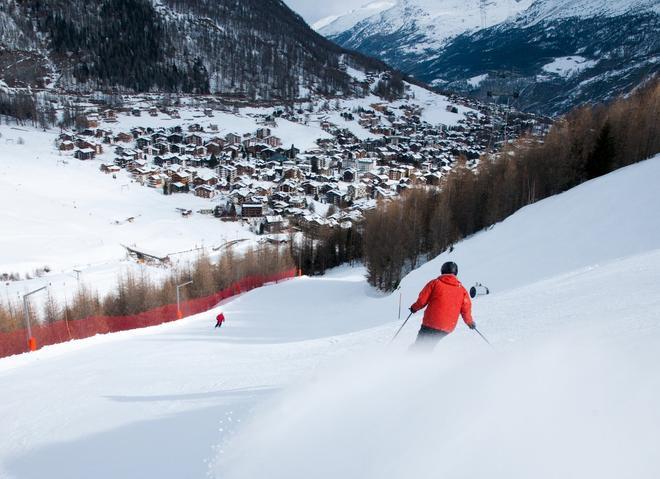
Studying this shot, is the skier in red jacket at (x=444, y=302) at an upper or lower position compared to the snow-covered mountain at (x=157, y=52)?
lower

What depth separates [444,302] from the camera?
5.07 metres

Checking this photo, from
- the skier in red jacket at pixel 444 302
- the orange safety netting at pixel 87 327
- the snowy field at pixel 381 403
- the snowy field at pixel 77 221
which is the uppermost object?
the skier in red jacket at pixel 444 302

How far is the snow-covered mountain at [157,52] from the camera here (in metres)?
133

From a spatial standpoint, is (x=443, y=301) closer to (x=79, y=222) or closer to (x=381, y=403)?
(x=381, y=403)

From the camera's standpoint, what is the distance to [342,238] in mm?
49344

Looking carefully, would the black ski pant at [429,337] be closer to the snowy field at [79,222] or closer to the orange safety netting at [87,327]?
the orange safety netting at [87,327]

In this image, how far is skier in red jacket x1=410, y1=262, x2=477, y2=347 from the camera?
16.6 ft

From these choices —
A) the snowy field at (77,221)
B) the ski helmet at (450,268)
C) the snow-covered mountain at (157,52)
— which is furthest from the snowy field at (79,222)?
the snow-covered mountain at (157,52)

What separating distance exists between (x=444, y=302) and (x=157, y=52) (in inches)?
6868

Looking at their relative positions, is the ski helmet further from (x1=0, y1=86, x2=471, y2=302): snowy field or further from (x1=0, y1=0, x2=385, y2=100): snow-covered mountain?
(x1=0, y1=0, x2=385, y2=100): snow-covered mountain

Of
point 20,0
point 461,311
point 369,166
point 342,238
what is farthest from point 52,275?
point 20,0

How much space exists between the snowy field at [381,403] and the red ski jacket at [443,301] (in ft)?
1.57

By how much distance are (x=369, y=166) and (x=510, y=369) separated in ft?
292

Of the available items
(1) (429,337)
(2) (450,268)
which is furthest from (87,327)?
(2) (450,268)
